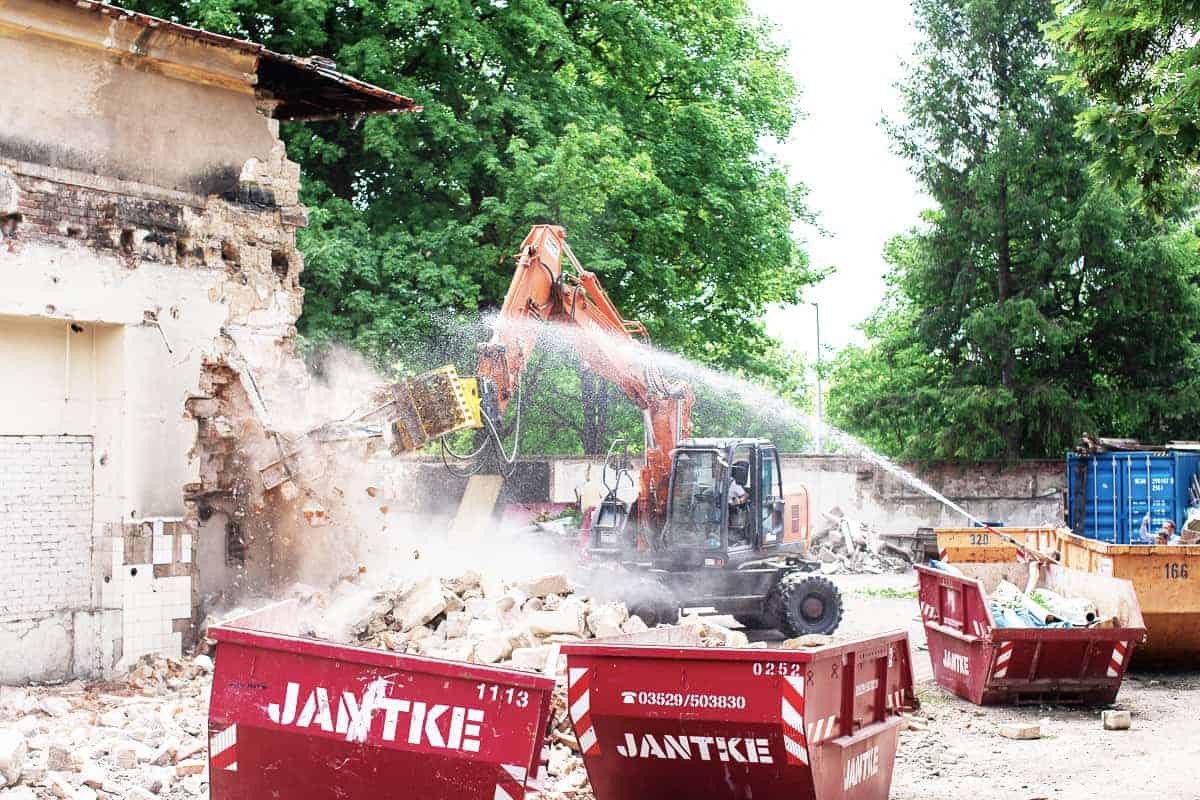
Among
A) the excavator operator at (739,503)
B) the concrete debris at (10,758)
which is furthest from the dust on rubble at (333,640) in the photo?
the excavator operator at (739,503)

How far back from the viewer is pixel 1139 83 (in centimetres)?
1226

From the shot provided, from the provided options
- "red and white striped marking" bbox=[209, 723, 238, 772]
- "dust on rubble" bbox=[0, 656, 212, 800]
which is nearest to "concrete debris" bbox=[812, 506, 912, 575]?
"dust on rubble" bbox=[0, 656, 212, 800]

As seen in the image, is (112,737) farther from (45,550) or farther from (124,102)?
(124,102)

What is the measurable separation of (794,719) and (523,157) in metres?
15.1

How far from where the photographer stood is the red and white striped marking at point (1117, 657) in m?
11.8

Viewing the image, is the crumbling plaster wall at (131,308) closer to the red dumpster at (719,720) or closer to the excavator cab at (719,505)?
the excavator cab at (719,505)

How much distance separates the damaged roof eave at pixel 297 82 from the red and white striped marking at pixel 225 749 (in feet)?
26.3

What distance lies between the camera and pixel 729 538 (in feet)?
51.2

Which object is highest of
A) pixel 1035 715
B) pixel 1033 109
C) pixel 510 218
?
pixel 1033 109

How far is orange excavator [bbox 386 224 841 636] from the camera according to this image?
15281mm

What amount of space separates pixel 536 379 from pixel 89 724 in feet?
54.1

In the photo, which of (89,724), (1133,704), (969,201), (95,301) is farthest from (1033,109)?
(89,724)

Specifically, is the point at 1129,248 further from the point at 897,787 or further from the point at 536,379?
the point at 897,787

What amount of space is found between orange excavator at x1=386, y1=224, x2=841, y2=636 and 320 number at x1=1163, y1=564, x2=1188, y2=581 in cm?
390
